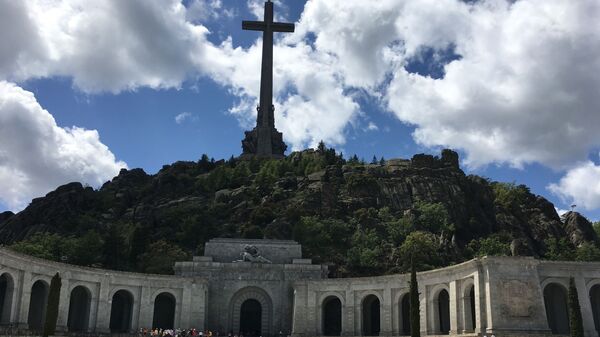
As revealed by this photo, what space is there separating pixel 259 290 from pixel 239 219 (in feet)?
118

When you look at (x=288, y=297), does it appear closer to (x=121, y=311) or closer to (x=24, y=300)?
(x=121, y=311)

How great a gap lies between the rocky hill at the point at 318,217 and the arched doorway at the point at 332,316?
55.0ft

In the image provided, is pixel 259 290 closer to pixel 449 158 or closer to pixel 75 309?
pixel 75 309

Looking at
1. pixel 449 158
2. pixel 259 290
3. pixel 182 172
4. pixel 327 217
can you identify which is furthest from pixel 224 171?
pixel 259 290

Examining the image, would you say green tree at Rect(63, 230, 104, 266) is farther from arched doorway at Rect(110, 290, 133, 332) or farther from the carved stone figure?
the carved stone figure

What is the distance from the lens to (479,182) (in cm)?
10788

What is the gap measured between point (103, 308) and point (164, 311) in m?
8.78

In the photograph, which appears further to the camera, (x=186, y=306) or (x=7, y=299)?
(x=186, y=306)

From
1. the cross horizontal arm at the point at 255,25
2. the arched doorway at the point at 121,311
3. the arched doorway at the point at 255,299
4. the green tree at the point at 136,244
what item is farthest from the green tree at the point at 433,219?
the cross horizontal arm at the point at 255,25

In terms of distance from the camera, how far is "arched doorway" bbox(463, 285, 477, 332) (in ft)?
149

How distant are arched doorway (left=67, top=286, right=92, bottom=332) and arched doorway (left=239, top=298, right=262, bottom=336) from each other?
15.0 m

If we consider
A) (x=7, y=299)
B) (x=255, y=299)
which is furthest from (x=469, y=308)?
(x=7, y=299)

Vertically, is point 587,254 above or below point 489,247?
below

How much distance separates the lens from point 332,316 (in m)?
60.9
